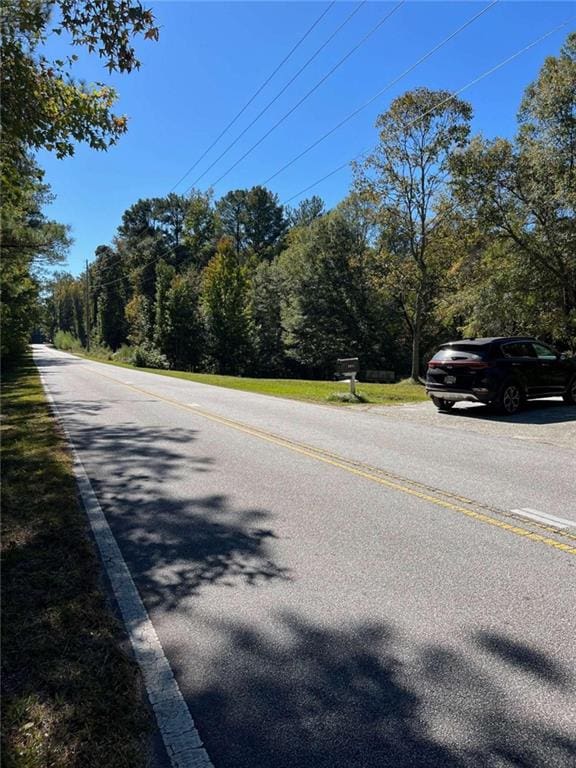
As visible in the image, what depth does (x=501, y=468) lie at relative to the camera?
7.58 m

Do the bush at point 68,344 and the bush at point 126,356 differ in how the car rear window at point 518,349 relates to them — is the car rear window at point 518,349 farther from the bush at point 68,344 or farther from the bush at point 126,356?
the bush at point 68,344

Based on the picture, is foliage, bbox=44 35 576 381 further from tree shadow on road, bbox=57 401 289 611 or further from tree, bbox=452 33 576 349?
tree shadow on road, bbox=57 401 289 611

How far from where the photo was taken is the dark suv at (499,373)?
42.7 ft

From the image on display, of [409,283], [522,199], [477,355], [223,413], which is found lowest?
[223,413]

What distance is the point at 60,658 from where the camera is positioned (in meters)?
3.01

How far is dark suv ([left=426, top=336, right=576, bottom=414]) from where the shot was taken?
513 inches

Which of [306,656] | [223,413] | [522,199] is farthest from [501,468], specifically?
[522,199]

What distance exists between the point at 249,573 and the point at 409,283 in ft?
89.8

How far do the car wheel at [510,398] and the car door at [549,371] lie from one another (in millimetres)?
764

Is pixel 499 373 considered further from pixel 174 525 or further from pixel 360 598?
pixel 360 598

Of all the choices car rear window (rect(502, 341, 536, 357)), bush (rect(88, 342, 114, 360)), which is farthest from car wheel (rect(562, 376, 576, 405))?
bush (rect(88, 342, 114, 360))

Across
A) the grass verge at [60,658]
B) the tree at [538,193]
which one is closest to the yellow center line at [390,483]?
the grass verge at [60,658]

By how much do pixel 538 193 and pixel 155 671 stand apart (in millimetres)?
20934

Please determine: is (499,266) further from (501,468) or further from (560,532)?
(560,532)
